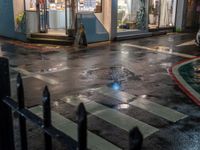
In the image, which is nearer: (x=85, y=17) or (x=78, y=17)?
(x=78, y=17)

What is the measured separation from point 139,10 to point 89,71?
8694mm

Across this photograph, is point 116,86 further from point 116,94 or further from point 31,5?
point 31,5

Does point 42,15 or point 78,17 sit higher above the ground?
point 42,15

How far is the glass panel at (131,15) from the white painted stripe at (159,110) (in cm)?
934

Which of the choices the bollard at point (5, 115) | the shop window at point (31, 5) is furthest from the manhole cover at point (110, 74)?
the shop window at point (31, 5)

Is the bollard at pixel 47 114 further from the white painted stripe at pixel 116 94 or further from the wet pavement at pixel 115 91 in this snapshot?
the white painted stripe at pixel 116 94

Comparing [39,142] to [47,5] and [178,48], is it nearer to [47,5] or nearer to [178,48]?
[178,48]

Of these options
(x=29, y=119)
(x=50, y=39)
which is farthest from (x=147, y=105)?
(x=50, y=39)

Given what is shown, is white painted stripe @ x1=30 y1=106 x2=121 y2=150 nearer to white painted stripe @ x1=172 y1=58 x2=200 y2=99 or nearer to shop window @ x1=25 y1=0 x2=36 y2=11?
white painted stripe @ x1=172 y1=58 x2=200 y2=99

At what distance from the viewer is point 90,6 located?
43.3ft

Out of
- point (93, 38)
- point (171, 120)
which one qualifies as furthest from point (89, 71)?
point (93, 38)

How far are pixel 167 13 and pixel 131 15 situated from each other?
359 cm

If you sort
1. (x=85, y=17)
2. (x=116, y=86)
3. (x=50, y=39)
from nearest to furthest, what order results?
1. (x=116, y=86)
2. (x=85, y=17)
3. (x=50, y=39)

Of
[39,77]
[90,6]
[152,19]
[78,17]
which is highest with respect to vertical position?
[90,6]
